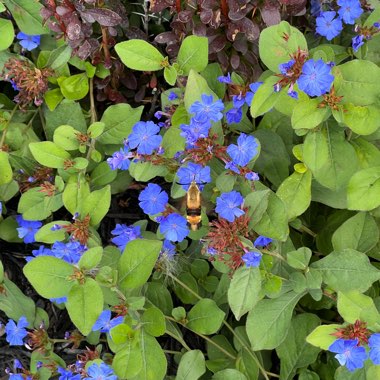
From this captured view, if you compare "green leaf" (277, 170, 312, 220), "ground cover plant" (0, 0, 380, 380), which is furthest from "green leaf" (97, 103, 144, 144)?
"green leaf" (277, 170, 312, 220)

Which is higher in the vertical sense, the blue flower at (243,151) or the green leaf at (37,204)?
the blue flower at (243,151)

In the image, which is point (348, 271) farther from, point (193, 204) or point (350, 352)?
point (193, 204)

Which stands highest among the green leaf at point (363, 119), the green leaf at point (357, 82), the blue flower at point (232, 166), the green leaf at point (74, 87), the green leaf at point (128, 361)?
the green leaf at point (357, 82)

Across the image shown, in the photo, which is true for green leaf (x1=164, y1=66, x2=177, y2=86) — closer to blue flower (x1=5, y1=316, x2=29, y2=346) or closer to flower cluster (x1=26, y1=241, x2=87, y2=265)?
flower cluster (x1=26, y1=241, x2=87, y2=265)

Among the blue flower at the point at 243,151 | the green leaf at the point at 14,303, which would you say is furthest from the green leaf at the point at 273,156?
the green leaf at the point at 14,303

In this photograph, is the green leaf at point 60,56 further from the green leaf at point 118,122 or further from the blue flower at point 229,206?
the blue flower at point 229,206

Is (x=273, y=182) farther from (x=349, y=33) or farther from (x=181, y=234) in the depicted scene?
(x=349, y=33)
